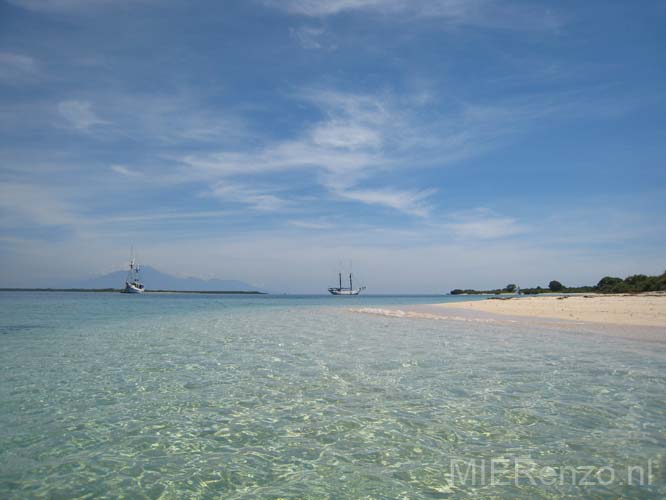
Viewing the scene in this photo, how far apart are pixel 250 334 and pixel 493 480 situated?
18218 millimetres

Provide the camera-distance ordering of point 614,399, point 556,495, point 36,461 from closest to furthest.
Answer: point 556,495, point 36,461, point 614,399

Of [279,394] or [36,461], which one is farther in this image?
[279,394]

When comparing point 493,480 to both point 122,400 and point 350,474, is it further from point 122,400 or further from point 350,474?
point 122,400

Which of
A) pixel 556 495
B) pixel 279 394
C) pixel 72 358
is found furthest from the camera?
pixel 72 358

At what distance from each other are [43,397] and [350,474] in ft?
25.1

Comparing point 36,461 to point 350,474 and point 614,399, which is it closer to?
point 350,474

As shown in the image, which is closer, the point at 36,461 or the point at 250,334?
the point at 36,461

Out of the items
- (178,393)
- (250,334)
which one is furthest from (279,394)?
(250,334)

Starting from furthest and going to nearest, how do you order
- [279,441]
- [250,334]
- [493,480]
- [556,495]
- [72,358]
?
[250,334]
[72,358]
[279,441]
[493,480]
[556,495]

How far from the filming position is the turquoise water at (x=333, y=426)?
511 centimetres

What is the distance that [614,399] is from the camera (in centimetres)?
870

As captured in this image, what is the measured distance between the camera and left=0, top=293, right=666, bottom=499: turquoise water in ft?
16.8

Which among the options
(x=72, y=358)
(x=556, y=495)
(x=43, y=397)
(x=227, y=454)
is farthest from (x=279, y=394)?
(x=72, y=358)

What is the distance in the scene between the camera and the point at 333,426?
722 centimetres
